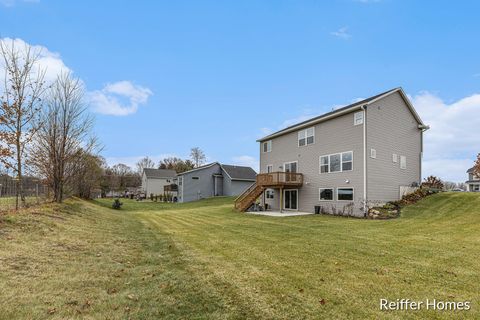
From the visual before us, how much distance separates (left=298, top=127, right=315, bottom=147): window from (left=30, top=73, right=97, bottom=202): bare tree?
15.4 m

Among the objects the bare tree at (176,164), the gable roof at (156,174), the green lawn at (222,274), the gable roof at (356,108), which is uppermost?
the gable roof at (356,108)

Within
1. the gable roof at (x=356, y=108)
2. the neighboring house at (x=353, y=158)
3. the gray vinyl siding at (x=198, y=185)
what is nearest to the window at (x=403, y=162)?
the neighboring house at (x=353, y=158)

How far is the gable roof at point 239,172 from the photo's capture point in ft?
136

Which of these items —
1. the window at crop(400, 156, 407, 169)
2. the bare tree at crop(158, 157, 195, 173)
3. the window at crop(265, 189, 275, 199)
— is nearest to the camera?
the window at crop(400, 156, 407, 169)

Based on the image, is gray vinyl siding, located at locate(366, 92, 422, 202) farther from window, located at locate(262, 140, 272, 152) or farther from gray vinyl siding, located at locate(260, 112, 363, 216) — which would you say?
window, located at locate(262, 140, 272, 152)

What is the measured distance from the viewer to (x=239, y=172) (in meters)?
42.7

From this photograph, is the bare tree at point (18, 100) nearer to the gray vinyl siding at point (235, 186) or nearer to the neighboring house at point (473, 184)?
the gray vinyl siding at point (235, 186)

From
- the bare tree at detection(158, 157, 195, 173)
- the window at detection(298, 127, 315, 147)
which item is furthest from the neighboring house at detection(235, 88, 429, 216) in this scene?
the bare tree at detection(158, 157, 195, 173)

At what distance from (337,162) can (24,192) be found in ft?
57.9

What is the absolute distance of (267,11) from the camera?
16.5 m

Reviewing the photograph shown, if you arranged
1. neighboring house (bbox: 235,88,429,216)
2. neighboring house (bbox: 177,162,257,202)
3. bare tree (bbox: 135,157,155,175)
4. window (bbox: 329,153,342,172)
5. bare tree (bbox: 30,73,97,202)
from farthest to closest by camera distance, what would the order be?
bare tree (bbox: 135,157,155,175) < neighboring house (bbox: 177,162,257,202) < window (bbox: 329,153,342,172) < neighboring house (bbox: 235,88,429,216) < bare tree (bbox: 30,73,97,202)

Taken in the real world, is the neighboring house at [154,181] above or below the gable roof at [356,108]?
below

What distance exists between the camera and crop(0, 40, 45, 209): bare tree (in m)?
10.4

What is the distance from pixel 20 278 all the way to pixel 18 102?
860 cm
